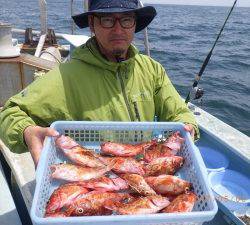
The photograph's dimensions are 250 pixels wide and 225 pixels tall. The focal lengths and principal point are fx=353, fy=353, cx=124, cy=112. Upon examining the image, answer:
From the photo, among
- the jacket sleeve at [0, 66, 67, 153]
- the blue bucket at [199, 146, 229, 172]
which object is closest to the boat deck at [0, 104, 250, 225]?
the blue bucket at [199, 146, 229, 172]

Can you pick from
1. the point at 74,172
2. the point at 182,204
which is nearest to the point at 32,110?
the point at 74,172

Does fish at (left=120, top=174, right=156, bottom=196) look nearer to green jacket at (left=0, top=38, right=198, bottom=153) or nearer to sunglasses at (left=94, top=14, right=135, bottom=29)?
green jacket at (left=0, top=38, right=198, bottom=153)

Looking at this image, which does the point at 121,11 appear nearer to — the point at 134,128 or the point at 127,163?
the point at 134,128

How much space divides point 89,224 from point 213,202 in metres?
0.56

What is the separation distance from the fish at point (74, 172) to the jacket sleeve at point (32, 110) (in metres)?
0.42

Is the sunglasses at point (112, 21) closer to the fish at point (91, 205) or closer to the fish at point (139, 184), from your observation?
the fish at point (139, 184)

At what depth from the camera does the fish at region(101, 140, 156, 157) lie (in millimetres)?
2096

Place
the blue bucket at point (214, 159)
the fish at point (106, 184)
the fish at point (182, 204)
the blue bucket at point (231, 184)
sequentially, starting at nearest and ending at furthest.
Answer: the fish at point (182, 204), the fish at point (106, 184), the blue bucket at point (231, 184), the blue bucket at point (214, 159)

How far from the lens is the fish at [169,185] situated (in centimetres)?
182

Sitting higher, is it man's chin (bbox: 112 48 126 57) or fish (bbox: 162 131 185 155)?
man's chin (bbox: 112 48 126 57)

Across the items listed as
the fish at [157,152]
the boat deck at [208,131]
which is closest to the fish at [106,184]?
the fish at [157,152]

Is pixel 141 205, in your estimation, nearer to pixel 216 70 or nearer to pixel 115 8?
pixel 115 8

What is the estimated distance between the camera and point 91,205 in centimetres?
169

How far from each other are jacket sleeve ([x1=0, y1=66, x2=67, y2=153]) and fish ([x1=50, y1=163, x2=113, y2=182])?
0.42m
